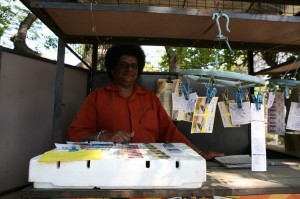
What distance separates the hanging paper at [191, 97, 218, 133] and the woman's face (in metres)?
0.81

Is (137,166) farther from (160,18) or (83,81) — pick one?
(83,81)

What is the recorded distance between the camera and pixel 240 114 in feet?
5.68

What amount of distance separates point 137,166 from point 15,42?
16.2 ft

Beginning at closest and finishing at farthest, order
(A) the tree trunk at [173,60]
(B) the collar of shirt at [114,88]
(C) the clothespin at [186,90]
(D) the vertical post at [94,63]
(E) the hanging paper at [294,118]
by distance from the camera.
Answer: (C) the clothespin at [186,90] < (E) the hanging paper at [294,118] < (B) the collar of shirt at [114,88] < (D) the vertical post at [94,63] < (A) the tree trunk at [173,60]

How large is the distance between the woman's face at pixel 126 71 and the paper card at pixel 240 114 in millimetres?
895

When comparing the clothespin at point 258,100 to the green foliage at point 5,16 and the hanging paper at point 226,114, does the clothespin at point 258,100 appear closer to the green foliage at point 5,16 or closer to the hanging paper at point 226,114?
the hanging paper at point 226,114

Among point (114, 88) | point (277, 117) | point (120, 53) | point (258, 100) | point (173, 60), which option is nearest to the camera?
point (258, 100)

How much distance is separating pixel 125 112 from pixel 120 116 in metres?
0.05

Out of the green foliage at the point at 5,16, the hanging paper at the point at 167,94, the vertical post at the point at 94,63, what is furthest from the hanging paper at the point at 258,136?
the green foliage at the point at 5,16

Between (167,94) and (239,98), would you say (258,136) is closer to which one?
(239,98)

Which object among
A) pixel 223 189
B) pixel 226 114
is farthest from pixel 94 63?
pixel 223 189

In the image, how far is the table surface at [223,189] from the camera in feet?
3.51

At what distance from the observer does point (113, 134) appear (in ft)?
5.53

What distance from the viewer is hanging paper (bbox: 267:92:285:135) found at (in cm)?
208
